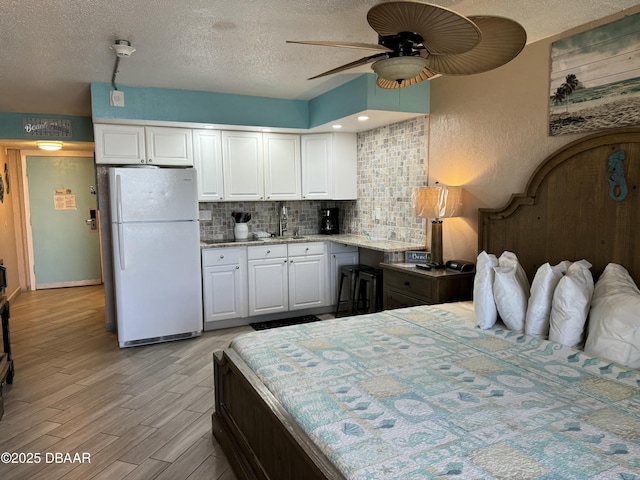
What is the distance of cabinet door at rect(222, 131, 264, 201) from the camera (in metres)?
4.64

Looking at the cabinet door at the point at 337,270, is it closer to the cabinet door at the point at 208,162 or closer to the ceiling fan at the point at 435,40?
the cabinet door at the point at 208,162

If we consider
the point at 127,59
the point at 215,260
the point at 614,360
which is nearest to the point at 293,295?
the point at 215,260

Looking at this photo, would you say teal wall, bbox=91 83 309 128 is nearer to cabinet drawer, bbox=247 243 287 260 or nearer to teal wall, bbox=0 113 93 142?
cabinet drawer, bbox=247 243 287 260

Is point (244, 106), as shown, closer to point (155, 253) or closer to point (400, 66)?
point (155, 253)

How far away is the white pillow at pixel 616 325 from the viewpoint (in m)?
1.92

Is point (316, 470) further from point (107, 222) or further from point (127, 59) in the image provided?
point (107, 222)

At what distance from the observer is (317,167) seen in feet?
16.5

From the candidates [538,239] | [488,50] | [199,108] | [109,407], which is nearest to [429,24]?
[488,50]

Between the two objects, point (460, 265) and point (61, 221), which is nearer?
A: point (460, 265)

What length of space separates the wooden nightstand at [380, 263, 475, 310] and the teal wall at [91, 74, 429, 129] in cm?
141

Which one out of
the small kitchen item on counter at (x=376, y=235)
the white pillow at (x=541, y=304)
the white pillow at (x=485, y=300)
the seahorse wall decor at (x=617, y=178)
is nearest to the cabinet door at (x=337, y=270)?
the small kitchen item on counter at (x=376, y=235)

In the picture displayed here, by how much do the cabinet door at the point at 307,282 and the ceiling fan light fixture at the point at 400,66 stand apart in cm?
310

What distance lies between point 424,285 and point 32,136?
4.74 meters

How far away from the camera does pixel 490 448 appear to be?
129 centimetres
